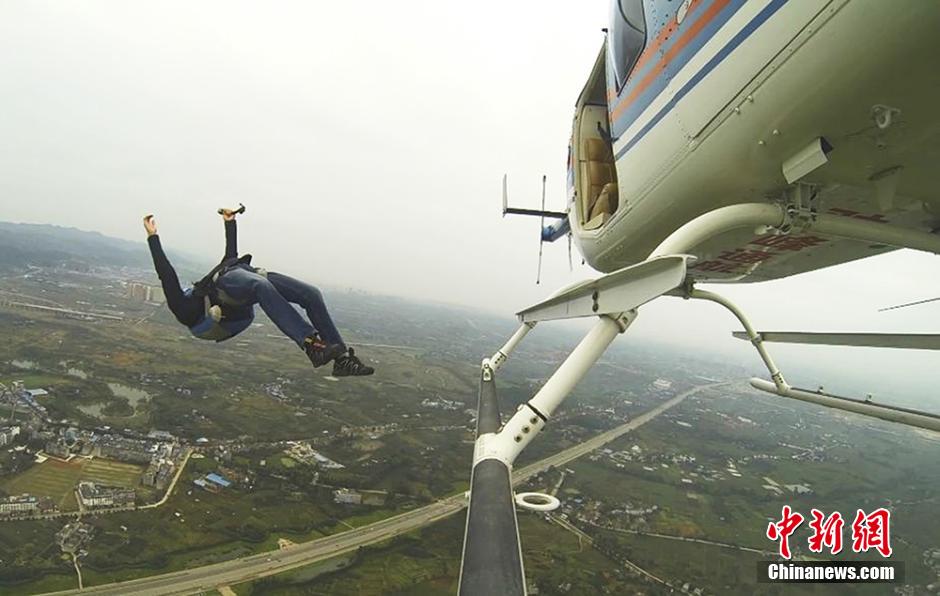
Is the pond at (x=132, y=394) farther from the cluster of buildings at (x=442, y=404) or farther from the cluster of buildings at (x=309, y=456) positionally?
the cluster of buildings at (x=442, y=404)

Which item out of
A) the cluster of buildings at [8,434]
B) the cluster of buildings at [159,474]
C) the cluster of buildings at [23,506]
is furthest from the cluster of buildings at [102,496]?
the cluster of buildings at [8,434]

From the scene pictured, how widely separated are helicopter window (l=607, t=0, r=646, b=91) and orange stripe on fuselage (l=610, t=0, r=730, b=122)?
12cm

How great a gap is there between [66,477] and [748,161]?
29.4 meters

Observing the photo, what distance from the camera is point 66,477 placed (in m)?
21.2

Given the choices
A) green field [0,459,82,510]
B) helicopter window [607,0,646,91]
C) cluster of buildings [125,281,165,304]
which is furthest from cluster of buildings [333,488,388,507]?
helicopter window [607,0,646,91]

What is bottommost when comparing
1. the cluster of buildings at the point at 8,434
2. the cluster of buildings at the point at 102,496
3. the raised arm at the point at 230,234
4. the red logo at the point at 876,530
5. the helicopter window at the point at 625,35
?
the cluster of buildings at the point at 102,496

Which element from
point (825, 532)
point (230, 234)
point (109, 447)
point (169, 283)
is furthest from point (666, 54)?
point (825, 532)

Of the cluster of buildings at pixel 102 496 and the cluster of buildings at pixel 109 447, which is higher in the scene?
the cluster of buildings at pixel 109 447

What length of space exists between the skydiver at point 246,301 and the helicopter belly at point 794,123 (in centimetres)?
215

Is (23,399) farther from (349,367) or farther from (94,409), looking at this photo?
(349,367)

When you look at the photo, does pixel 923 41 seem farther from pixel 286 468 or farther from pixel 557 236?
pixel 286 468

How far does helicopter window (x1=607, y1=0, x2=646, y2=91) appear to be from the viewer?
306 centimetres

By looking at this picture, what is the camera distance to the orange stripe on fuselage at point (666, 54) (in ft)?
7.17

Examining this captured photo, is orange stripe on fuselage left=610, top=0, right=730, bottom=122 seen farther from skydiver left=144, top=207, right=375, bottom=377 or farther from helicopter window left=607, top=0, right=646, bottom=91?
skydiver left=144, top=207, right=375, bottom=377
